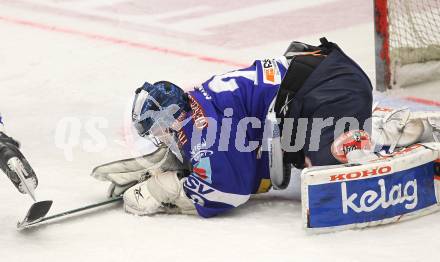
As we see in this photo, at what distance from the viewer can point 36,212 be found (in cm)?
408

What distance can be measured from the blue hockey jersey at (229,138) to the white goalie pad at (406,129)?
0.58 metres

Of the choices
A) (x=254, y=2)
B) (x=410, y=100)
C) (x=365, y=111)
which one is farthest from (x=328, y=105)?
(x=254, y=2)

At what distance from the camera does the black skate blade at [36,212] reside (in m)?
4.07

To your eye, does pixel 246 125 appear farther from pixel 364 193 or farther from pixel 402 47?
pixel 402 47

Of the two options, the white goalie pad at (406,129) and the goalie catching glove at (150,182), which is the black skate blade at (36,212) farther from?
the white goalie pad at (406,129)

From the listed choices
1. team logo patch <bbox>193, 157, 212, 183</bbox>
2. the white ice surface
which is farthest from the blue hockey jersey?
the white ice surface

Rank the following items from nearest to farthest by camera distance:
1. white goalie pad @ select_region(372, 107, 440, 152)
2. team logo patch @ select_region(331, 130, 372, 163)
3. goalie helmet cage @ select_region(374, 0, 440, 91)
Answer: team logo patch @ select_region(331, 130, 372, 163) < white goalie pad @ select_region(372, 107, 440, 152) < goalie helmet cage @ select_region(374, 0, 440, 91)

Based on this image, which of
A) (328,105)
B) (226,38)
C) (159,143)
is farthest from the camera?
(226,38)

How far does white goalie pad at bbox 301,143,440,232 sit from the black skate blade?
106 cm

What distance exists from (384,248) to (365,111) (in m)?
0.66

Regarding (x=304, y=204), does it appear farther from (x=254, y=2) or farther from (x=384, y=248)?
(x=254, y=2)

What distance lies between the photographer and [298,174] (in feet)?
15.2

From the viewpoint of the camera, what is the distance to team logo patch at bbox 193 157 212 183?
4.07 metres

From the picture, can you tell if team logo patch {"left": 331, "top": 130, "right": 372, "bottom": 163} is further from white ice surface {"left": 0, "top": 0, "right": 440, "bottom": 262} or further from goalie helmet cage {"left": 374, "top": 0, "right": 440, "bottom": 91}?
goalie helmet cage {"left": 374, "top": 0, "right": 440, "bottom": 91}
